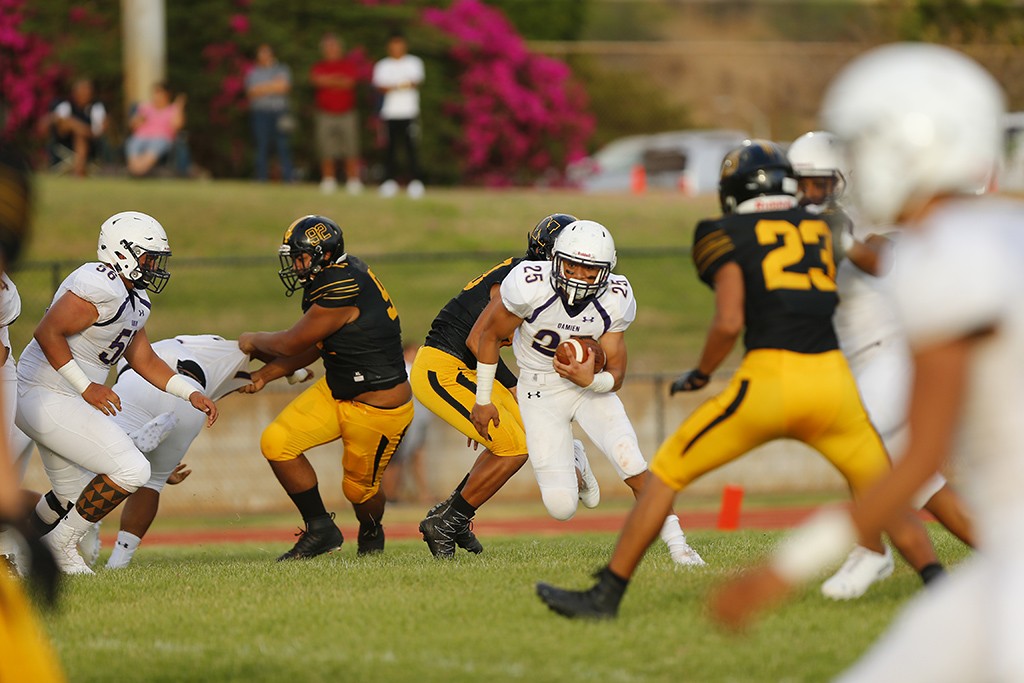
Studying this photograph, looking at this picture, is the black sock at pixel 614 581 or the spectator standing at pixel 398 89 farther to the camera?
the spectator standing at pixel 398 89

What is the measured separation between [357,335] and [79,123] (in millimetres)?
13729

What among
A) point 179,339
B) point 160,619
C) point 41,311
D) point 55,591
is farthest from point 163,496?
point 55,591

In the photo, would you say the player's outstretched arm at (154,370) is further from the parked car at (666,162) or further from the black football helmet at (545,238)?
the parked car at (666,162)

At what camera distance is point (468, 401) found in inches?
345

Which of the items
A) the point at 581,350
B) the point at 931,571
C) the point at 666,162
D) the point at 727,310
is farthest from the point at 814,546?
the point at 666,162

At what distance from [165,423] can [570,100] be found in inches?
667

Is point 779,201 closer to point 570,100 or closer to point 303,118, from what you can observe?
point 303,118

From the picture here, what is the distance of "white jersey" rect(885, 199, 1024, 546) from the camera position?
3.25 metres

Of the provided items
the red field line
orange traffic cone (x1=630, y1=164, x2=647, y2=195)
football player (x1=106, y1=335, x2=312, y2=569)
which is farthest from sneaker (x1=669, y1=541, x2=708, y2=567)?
Answer: orange traffic cone (x1=630, y1=164, x2=647, y2=195)

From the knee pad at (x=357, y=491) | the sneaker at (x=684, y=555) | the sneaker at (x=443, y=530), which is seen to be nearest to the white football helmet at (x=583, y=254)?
the sneaker at (x=684, y=555)

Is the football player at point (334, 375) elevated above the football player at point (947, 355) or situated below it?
below

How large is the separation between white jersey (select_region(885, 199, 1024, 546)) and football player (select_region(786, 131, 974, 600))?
2.49 m

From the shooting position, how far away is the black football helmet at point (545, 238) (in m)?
8.37

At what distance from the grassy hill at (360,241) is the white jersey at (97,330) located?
892 cm
